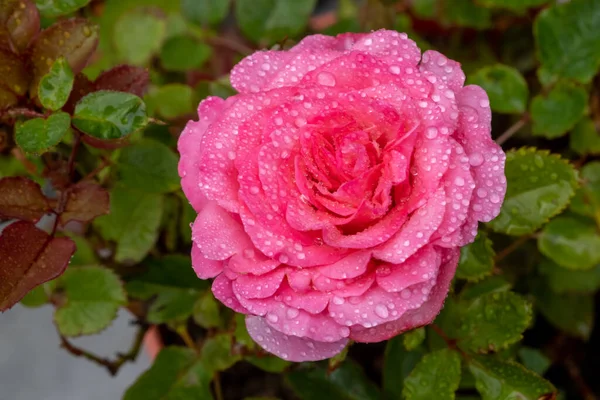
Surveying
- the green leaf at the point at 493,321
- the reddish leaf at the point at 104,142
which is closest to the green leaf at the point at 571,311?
the green leaf at the point at 493,321

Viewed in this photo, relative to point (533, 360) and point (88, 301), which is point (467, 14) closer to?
point (533, 360)

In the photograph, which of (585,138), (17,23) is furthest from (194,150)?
(585,138)

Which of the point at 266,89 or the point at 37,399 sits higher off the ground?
Result: the point at 266,89

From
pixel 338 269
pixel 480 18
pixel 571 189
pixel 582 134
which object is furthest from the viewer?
pixel 480 18

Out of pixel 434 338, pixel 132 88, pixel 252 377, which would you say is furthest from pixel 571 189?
pixel 252 377

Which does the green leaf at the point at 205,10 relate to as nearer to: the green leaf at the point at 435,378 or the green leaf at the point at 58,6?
the green leaf at the point at 58,6

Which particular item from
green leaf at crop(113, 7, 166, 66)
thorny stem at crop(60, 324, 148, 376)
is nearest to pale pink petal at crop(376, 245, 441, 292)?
thorny stem at crop(60, 324, 148, 376)

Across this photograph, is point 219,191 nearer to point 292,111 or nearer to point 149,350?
point 292,111
